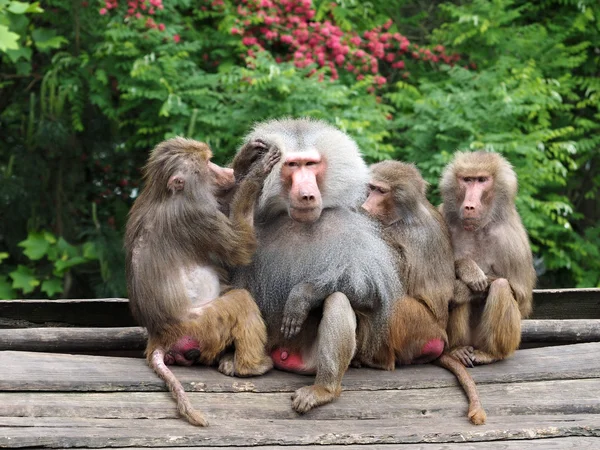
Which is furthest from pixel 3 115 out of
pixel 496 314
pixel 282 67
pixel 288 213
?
pixel 496 314

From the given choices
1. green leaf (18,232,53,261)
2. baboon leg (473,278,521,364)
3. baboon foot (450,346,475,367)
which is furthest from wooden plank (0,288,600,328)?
green leaf (18,232,53,261)

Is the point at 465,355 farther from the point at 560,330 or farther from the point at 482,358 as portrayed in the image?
the point at 560,330

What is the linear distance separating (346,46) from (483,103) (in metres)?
1.20

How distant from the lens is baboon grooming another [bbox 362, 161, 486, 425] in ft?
13.8

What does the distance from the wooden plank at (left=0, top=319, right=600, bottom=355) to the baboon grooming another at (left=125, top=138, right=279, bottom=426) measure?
436mm

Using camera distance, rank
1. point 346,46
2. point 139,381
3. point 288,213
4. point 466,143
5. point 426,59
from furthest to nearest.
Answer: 1. point 426,59
2. point 346,46
3. point 466,143
4. point 288,213
5. point 139,381

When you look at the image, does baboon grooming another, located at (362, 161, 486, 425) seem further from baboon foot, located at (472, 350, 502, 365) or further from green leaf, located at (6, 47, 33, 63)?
green leaf, located at (6, 47, 33, 63)

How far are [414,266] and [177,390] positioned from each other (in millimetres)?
1219

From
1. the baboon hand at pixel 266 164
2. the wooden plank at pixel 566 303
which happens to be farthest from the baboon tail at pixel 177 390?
the wooden plank at pixel 566 303

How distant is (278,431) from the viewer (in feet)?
12.2

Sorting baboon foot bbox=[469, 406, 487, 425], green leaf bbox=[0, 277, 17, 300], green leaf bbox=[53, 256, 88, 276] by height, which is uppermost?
baboon foot bbox=[469, 406, 487, 425]

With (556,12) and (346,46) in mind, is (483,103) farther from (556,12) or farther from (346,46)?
(556,12)

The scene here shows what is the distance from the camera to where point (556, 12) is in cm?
849

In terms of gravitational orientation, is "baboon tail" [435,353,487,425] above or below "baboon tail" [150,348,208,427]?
above
